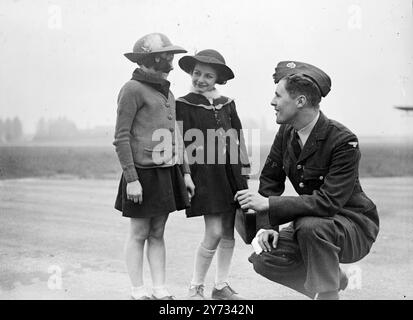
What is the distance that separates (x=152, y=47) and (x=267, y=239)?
1.34m

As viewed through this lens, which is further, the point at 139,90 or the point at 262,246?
the point at 139,90

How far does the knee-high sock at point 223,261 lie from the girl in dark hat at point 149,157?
1.35 ft

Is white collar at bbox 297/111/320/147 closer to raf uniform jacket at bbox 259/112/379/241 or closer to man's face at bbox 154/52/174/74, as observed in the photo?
raf uniform jacket at bbox 259/112/379/241

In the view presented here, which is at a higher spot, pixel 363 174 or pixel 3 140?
pixel 3 140

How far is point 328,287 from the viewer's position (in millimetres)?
3143

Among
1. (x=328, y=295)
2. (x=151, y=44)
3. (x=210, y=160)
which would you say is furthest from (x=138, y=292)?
(x=151, y=44)

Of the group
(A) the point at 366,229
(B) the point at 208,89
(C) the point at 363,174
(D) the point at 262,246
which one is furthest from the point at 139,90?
(C) the point at 363,174

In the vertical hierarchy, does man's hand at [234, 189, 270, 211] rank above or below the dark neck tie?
below

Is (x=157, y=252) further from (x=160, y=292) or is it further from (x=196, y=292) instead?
(x=196, y=292)

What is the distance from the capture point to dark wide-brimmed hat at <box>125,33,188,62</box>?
143 inches

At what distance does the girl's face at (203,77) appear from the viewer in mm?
3908

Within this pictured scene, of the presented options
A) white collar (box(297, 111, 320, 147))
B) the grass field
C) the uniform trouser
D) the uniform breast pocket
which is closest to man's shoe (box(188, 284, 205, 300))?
the uniform trouser

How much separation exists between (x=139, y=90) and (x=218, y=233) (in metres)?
1.06
